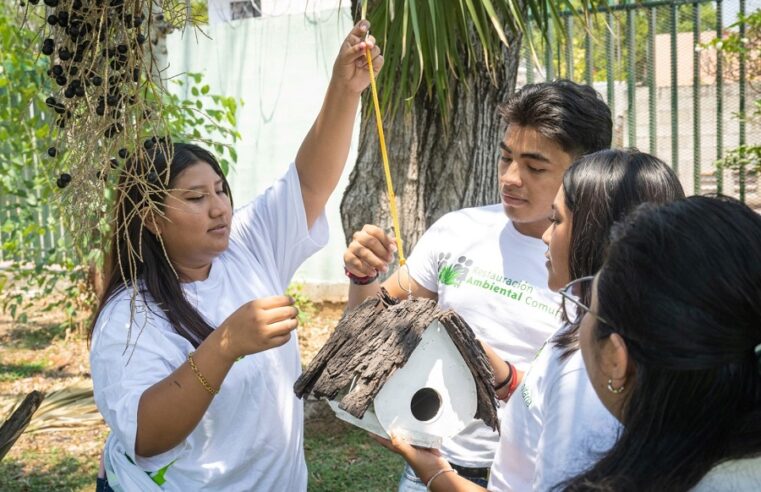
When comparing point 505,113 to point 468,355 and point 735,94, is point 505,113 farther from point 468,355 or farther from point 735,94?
point 735,94

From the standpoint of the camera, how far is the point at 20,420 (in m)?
2.35

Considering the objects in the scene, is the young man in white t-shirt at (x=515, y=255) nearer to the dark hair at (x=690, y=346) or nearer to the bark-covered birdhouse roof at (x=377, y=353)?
the bark-covered birdhouse roof at (x=377, y=353)

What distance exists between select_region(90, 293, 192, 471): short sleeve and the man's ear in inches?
39.2

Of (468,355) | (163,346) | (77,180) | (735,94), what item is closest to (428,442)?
(468,355)

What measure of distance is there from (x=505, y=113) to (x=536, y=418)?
991 millimetres

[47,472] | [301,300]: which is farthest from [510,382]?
[301,300]

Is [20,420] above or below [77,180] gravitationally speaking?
below

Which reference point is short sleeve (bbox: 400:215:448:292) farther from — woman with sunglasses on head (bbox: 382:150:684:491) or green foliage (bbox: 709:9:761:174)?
green foliage (bbox: 709:9:761:174)

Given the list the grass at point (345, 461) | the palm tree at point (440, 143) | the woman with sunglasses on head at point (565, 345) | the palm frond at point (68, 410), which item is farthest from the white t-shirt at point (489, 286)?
the palm frond at point (68, 410)

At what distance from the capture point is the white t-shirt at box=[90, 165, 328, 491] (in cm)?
184

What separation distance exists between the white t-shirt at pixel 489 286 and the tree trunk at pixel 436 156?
50.7 inches

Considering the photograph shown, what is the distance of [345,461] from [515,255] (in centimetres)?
236

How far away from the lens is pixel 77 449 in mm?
4410

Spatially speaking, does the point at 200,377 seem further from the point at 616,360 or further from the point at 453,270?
the point at 616,360
